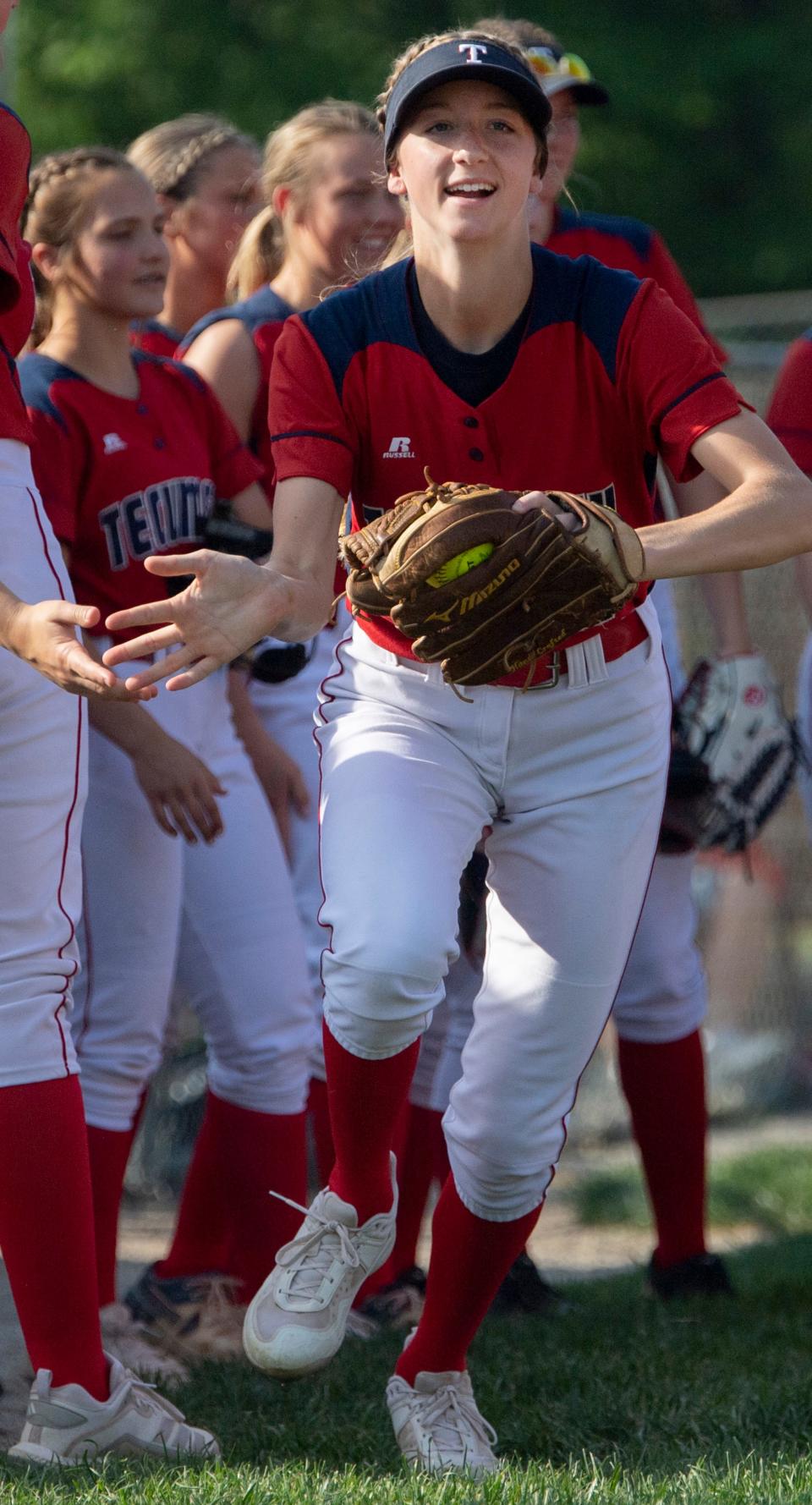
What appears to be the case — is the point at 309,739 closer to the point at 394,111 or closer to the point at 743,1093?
the point at 394,111

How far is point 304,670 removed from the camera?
13.7 ft

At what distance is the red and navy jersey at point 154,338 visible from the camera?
4.60 meters

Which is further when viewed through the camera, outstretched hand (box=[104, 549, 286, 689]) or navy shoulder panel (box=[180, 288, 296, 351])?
navy shoulder panel (box=[180, 288, 296, 351])

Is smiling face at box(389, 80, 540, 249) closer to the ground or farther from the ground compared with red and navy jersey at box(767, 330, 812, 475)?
farther from the ground

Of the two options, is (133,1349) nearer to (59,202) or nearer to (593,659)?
(593,659)

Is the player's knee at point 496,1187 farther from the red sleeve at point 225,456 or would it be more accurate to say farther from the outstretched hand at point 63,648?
the red sleeve at point 225,456

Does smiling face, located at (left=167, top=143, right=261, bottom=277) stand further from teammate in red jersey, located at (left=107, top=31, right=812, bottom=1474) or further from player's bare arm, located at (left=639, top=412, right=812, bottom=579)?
player's bare arm, located at (left=639, top=412, right=812, bottom=579)

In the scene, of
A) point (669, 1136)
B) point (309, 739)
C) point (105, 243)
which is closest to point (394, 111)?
point (105, 243)

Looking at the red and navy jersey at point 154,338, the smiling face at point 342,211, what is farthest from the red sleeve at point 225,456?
the red and navy jersey at point 154,338

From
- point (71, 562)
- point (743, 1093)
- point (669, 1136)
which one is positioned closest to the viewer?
point (71, 562)

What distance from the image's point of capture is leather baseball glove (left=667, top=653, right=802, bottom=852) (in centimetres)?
383

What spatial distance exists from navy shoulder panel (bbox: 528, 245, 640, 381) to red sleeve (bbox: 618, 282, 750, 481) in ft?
0.06

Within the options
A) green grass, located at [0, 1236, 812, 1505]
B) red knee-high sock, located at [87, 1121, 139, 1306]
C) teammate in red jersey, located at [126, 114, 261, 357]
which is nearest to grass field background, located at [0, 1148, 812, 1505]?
green grass, located at [0, 1236, 812, 1505]

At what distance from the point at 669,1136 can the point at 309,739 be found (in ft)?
3.81
